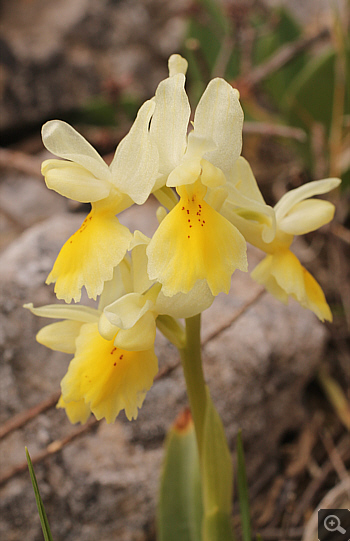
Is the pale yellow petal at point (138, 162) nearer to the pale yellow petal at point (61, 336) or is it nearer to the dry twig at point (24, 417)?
the pale yellow petal at point (61, 336)

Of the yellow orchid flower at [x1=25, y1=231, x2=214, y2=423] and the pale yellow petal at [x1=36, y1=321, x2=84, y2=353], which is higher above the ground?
the pale yellow petal at [x1=36, y1=321, x2=84, y2=353]

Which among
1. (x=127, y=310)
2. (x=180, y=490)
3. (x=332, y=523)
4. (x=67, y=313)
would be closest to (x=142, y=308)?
(x=127, y=310)

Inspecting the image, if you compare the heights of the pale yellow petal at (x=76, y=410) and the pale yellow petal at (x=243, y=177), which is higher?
the pale yellow petal at (x=243, y=177)

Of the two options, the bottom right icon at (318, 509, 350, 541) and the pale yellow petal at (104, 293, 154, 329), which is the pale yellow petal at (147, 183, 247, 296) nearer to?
the pale yellow petal at (104, 293, 154, 329)

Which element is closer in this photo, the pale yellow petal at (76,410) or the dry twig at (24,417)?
the pale yellow petal at (76,410)

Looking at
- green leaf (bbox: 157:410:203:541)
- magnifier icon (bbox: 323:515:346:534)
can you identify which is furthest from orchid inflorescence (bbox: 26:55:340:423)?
magnifier icon (bbox: 323:515:346:534)

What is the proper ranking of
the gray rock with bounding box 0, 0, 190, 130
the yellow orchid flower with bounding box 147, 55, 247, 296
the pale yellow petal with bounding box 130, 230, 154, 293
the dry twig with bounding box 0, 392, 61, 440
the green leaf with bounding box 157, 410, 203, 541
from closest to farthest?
the yellow orchid flower with bounding box 147, 55, 247, 296, the pale yellow petal with bounding box 130, 230, 154, 293, the green leaf with bounding box 157, 410, 203, 541, the dry twig with bounding box 0, 392, 61, 440, the gray rock with bounding box 0, 0, 190, 130

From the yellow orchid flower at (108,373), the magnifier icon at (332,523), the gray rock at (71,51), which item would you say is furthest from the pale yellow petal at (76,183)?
the gray rock at (71,51)

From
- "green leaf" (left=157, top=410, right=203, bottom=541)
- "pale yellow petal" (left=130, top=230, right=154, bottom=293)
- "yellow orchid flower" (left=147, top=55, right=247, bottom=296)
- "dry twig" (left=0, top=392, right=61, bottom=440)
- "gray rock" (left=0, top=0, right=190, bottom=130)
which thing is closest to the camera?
"yellow orchid flower" (left=147, top=55, right=247, bottom=296)

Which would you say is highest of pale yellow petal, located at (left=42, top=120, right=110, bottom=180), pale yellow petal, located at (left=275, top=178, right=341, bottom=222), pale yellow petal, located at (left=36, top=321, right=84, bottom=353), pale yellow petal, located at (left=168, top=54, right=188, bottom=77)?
pale yellow petal, located at (left=168, top=54, right=188, bottom=77)
